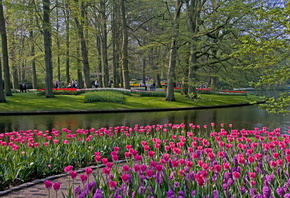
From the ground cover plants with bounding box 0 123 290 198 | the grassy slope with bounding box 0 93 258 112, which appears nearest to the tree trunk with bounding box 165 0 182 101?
the grassy slope with bounding box 0 93 258 112

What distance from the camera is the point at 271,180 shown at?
3.63 m

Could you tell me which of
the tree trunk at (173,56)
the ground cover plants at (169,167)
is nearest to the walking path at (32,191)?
the ground cover plants at (169,167)

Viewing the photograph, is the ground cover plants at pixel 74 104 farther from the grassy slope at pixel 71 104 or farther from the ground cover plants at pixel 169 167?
the ground cover plants at pixel 169 167

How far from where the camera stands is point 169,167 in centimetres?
436

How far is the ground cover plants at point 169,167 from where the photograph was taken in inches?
129

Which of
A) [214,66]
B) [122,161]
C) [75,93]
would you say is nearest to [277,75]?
[122,161]

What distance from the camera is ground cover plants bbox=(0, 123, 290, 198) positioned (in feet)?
10.7

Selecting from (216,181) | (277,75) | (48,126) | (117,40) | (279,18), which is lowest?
(48,126)

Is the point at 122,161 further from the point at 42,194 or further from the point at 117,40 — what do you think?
the point at 117,40

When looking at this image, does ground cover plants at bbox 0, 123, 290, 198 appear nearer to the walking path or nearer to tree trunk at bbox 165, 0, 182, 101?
the walking path

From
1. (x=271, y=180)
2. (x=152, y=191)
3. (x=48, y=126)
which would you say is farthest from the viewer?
(x=48, y=126)

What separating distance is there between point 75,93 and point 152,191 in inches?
947

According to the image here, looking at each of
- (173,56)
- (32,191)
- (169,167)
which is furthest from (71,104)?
(169,167)

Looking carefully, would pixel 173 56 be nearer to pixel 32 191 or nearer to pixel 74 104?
pixel 74 104
